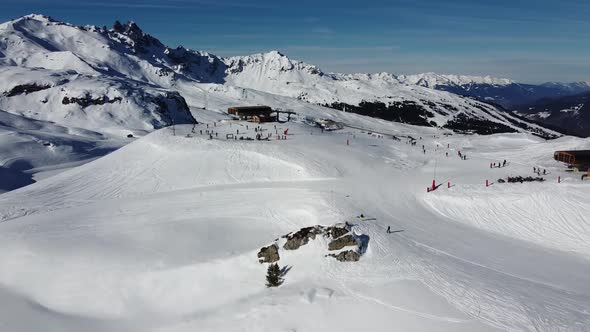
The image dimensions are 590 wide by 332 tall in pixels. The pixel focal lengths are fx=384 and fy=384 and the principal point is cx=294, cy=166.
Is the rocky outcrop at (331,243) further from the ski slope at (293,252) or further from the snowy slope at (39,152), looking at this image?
the snowy slope at (39,152)

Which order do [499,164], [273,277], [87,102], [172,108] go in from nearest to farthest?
[273,277], [499,164], [87,102], [172,108]

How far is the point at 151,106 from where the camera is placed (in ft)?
352

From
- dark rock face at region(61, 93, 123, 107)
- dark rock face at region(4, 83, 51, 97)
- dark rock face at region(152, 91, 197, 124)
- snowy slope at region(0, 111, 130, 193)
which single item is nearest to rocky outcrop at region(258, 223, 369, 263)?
snowy slope at region(0, 111, 130, 193)

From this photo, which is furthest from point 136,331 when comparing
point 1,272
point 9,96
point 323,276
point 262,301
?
point 9,96

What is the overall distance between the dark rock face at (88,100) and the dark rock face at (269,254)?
95922mm

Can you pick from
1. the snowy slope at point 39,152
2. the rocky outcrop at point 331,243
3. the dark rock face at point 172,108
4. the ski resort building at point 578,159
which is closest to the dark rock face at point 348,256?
the rocky outcrop at point 331,243

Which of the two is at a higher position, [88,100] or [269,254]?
[88,100]

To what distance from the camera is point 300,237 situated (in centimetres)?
2281

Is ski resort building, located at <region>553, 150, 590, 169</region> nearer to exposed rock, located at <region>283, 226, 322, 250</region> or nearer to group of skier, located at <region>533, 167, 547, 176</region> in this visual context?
group of skier, located at <region>533, 167, 547, 176</region>

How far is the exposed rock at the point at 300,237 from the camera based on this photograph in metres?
22.5

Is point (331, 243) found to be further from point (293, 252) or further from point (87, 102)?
point (87, 102)

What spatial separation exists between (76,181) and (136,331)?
96.6 feet

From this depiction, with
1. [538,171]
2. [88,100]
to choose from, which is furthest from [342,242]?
[88,100]

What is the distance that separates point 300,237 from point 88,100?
328 feet
